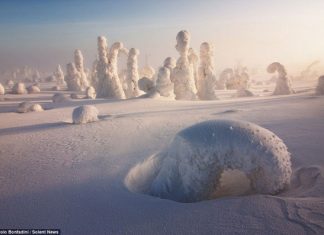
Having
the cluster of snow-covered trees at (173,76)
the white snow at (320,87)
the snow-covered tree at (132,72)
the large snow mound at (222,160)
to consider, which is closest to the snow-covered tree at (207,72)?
the cluster of snow-covered trees at (173,76)

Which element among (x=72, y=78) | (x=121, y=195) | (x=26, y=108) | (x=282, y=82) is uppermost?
(x=72, y=78)

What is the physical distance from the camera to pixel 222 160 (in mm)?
3186

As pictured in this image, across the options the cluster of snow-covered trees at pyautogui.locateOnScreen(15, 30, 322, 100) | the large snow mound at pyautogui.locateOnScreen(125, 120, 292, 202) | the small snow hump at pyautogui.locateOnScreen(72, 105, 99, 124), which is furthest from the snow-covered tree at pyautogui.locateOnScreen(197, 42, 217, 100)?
the large snow mound at pyautogui.locateOnScreen(125, 120, 292, 202)

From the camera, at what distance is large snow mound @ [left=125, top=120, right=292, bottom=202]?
3121mm

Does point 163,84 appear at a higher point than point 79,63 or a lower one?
lower

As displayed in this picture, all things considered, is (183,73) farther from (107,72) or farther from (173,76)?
(107,72)

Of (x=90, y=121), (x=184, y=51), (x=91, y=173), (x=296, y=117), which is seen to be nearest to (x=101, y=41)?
(x=184, y=51)

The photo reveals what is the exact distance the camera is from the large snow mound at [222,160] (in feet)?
10.2

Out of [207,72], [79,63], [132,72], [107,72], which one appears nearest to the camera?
[207,72]

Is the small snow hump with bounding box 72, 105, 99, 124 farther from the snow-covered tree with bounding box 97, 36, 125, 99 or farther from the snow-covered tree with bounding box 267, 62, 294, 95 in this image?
the snow-covered tree with bounding box 267, 62, 294, 95

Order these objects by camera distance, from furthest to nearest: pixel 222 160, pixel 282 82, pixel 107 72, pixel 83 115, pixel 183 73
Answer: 1. pixel 107 72
2. pixel 282 82
3. pixel 183 73
4. pixel 83 115
5. pixel 222 160

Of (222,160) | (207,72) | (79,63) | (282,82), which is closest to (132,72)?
(207,72)

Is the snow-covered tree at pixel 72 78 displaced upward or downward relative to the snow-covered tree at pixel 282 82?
upward

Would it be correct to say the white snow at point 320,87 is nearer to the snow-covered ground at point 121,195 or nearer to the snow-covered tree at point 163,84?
the snow-covered ground at point 121,195
